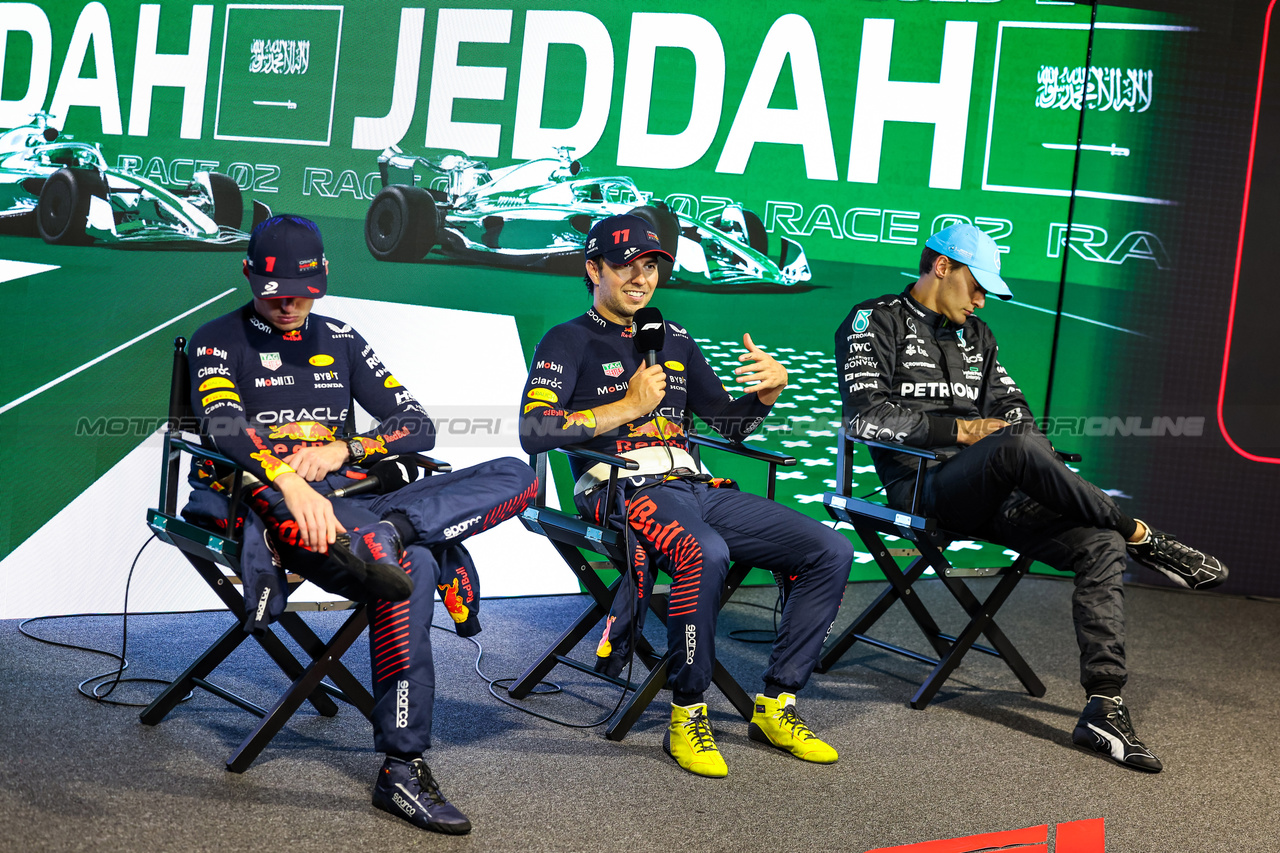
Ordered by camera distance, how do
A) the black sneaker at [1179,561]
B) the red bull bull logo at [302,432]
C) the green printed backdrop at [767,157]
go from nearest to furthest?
the red bull bull logo at [302,432] → the black sneaker at [1179,561] → the green printed backdrop at [767,157]

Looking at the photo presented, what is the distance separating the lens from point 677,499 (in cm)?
305

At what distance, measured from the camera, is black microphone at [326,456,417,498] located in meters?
2.79

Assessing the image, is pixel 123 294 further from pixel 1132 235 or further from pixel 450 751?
pixel 1132 235

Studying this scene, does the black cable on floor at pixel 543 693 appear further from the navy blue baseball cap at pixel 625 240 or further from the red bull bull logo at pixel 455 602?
the navy blue baseball cap at pixel 625 240

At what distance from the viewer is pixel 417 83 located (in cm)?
399

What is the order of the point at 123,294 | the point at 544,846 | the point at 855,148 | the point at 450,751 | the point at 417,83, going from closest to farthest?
the point at 544,846, the point at 450,751, the point at 123,294, the point at 417,83, the point at 855,148

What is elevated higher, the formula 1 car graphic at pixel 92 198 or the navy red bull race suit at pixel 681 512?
the formula 1 car graphic at pixel 92 198

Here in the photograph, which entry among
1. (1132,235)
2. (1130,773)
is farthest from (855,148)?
(1130,773)

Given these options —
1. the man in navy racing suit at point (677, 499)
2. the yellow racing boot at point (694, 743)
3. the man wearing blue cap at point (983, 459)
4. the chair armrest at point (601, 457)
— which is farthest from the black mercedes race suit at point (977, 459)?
the yellow racing boot at point (694, 743)

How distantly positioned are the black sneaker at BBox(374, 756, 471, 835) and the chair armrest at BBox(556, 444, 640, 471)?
853mm

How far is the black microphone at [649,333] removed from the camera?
3.05 metres

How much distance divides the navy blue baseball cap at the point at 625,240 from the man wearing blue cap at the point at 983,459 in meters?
0.84

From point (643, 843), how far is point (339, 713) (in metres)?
0.99

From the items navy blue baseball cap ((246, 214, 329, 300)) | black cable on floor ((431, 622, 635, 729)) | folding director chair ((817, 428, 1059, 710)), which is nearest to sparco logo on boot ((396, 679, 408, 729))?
black cable on floor ((431, 622, 635, 729))
